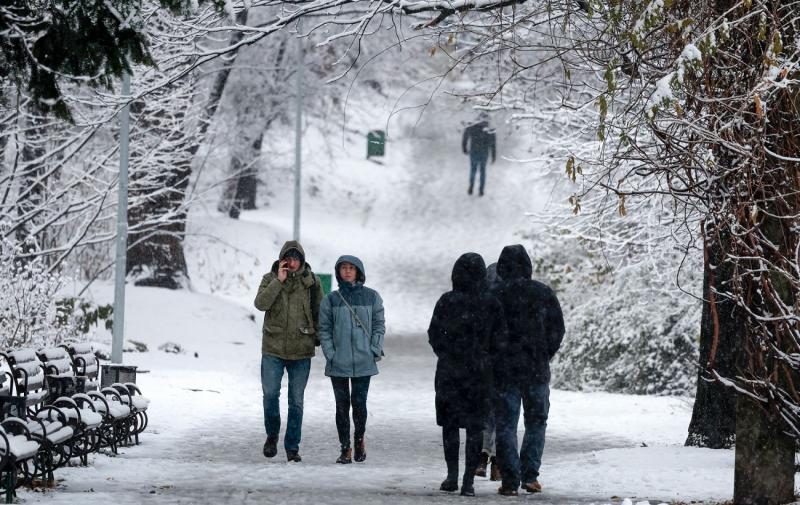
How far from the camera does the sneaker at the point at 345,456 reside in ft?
35.1

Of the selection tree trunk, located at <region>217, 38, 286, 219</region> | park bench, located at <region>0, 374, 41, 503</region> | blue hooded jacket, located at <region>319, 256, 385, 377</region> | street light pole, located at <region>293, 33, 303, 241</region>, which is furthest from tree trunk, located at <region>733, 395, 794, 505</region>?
tree trunk, located at <region>217, 38, 286, 219</region>

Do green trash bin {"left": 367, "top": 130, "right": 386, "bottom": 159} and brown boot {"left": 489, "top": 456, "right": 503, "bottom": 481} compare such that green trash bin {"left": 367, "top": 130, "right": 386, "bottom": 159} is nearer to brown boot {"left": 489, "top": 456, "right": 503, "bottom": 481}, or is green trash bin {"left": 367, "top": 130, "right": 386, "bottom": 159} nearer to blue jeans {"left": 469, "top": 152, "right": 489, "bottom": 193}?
brown boot {"left": 489, "top": 456, "right": 503, "bottom": 481}

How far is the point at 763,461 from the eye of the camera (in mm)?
7953

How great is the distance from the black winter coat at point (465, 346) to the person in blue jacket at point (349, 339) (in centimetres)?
167

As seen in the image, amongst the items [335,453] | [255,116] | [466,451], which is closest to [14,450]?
[466,451]

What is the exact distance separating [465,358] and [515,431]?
716 mm

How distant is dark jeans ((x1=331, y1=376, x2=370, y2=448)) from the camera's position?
417 inches

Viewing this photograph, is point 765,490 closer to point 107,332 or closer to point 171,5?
point 171,5

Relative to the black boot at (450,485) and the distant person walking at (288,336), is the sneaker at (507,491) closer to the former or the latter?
the black boot at (450,485)

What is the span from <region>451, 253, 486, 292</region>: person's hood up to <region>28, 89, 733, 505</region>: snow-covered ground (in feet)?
5.12

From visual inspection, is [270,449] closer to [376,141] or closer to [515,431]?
[515,431]

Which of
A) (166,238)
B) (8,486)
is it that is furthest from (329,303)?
(166,238)

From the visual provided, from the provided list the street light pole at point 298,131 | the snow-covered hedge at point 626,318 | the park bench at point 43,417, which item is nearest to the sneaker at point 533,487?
A: the park bench at point 43,417

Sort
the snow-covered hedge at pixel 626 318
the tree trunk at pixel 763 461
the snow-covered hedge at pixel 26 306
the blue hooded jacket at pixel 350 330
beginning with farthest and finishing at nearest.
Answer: the snow-covered hedge at pixel 626 318 → the snow-covered hedge at pixel 26 306 → the blue hooded jacket at pixel 350 330 → the tree trunk at pixel 763 461
